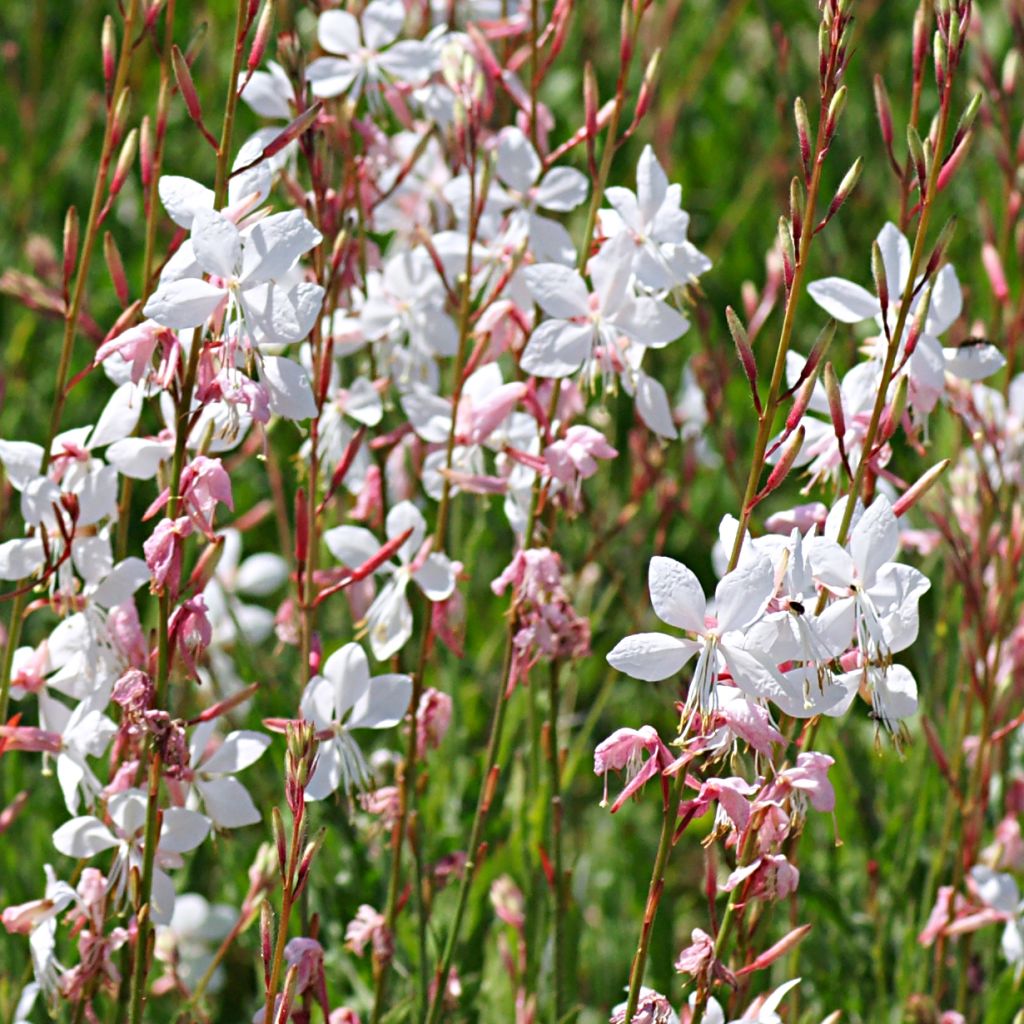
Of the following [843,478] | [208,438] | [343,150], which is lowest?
[843,478]

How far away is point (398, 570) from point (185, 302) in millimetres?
486

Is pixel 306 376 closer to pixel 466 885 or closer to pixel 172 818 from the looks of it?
pixel 172 818

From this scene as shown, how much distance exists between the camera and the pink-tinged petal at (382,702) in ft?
4.72

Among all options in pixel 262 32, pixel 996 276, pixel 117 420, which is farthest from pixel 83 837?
pixel 996 276

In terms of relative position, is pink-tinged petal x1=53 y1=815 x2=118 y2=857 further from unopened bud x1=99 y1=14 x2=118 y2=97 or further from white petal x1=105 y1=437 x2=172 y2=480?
unopened bud x1=99 y1=14 x2=118 y2=97

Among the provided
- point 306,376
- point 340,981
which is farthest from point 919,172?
point 340,981

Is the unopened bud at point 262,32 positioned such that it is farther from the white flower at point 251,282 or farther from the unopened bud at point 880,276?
the unopened bud at point 880,276

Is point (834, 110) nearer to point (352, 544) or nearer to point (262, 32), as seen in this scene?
point (262, 32)

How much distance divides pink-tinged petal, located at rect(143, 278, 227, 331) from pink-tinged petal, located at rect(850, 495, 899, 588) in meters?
0.52

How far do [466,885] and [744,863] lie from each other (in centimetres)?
39

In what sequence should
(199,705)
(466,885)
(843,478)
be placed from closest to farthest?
1. (466,885)
2. (843,478)
3. (199,705)

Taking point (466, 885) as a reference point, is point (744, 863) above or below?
above

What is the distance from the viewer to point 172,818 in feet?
4.49

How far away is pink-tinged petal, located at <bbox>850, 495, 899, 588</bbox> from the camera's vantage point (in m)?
1.09
